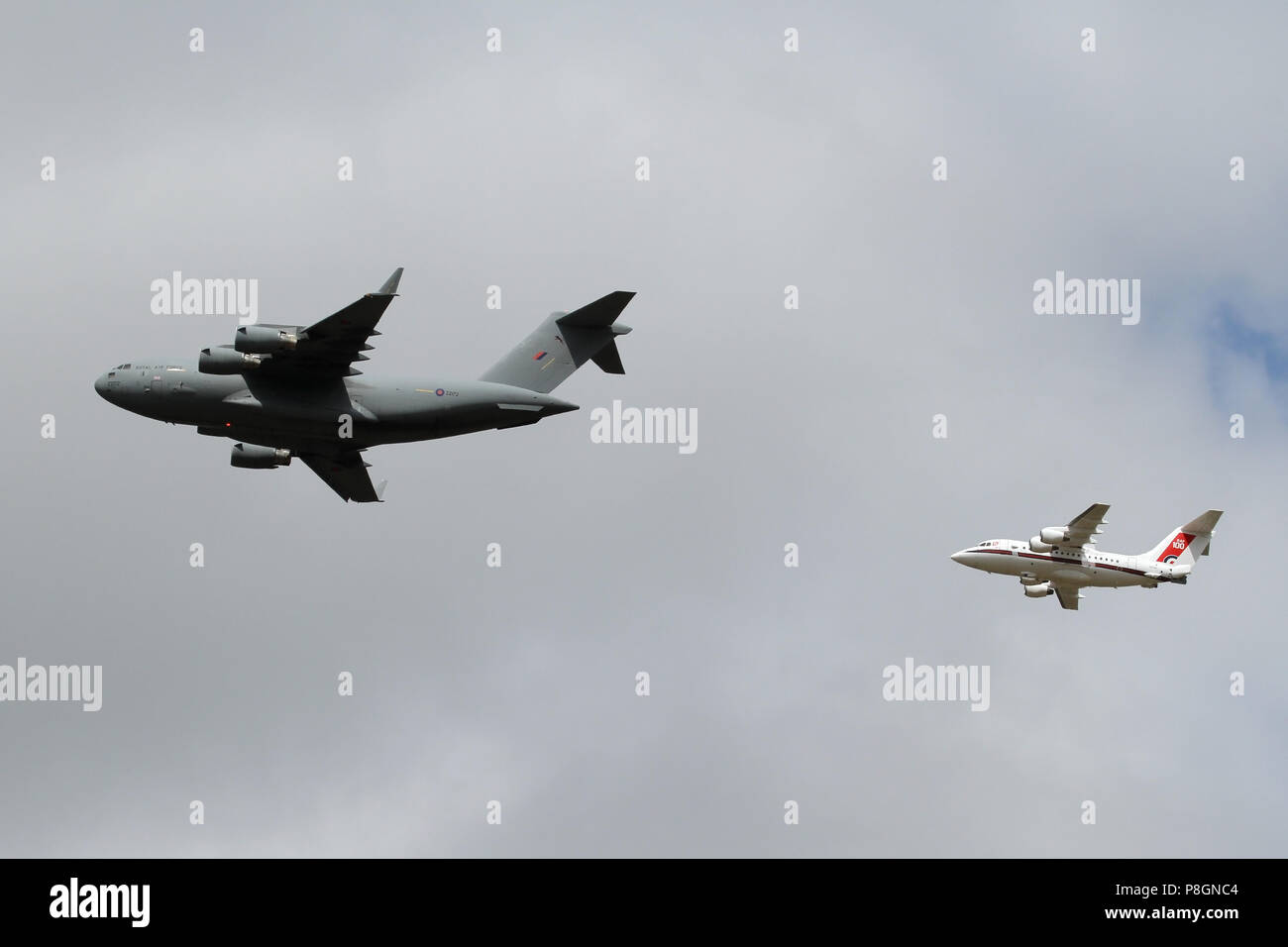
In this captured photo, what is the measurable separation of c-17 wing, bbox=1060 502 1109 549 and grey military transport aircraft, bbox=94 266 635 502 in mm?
20201

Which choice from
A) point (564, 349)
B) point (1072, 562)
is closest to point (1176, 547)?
point (1072, 562)

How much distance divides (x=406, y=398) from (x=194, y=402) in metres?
4.17

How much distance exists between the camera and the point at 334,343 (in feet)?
103

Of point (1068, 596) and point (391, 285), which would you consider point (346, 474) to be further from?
point (1068, 596)

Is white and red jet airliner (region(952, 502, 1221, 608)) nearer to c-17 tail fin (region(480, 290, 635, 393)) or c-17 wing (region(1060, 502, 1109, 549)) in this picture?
c-17 wing (region(1060, 502, 1109, 549))

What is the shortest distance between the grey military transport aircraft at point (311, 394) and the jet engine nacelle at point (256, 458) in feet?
6.11

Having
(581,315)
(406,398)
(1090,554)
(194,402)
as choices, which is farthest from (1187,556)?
(194,402)

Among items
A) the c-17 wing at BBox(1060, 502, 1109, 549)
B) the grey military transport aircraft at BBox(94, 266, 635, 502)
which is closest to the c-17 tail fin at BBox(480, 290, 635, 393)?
the grey military transport aircraft at BBox(94, 266, 635, 502)

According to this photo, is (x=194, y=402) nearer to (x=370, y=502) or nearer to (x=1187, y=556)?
(x=370, y=502)

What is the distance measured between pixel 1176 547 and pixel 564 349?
24.1m

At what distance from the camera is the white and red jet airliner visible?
152 feet
